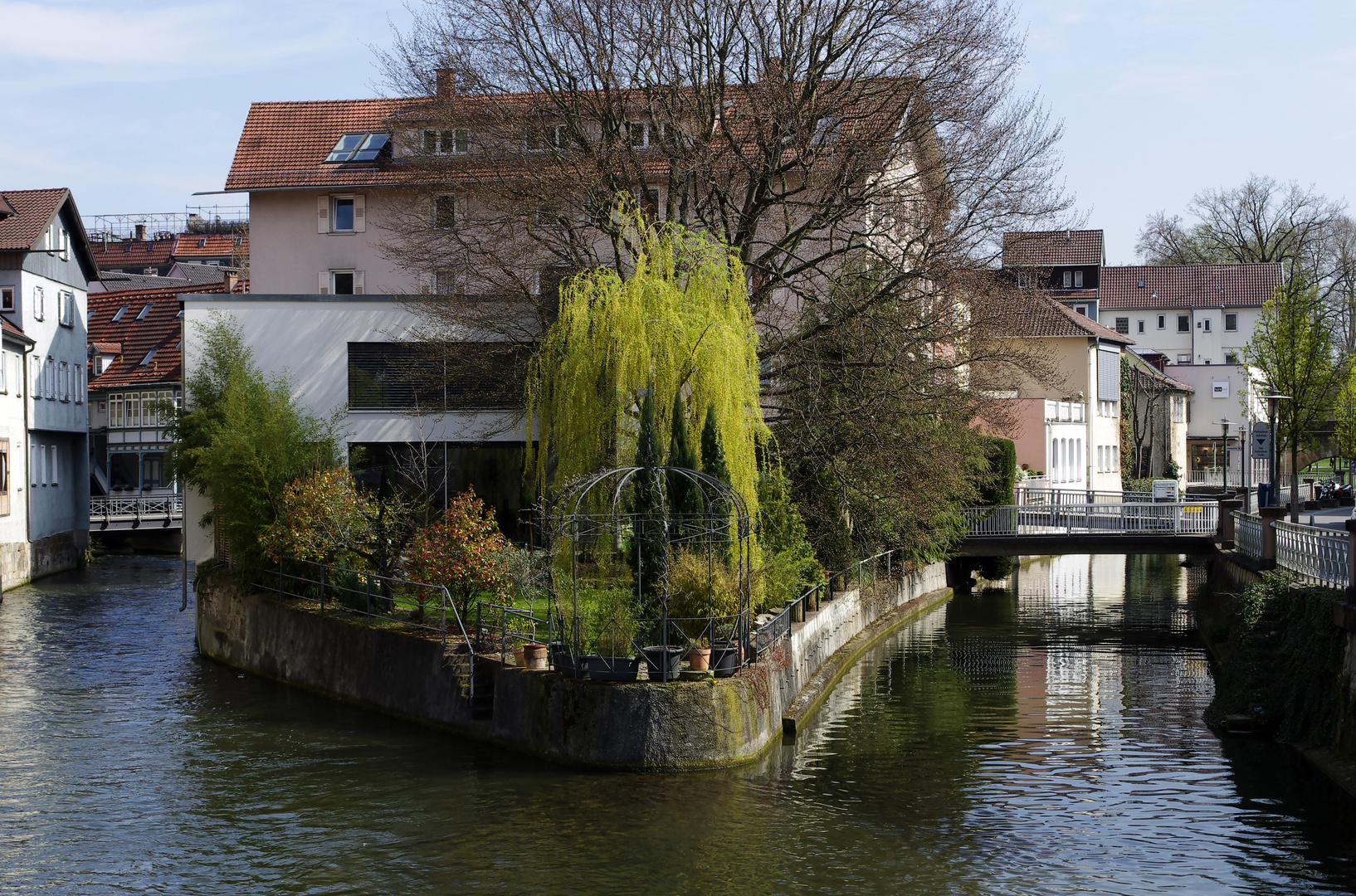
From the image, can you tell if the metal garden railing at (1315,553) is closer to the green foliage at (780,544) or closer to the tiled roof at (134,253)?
the green foliage at (780,544)

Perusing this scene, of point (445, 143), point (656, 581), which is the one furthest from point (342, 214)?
point (656, 581)

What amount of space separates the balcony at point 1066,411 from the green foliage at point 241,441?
97.1 ft

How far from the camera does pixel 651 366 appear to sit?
68.9ft

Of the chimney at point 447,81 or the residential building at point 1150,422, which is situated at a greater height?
the chimney at point 447,81

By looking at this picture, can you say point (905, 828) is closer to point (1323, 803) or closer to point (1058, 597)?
point (1323, 803)

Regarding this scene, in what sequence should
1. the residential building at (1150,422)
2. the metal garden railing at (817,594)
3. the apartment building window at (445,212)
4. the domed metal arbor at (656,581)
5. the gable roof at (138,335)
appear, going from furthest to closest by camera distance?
the residential building at (1150,422) < the gable roof at (138,335) < the apartment building window at (445,212) < the metal garden railing at (817,594) < the domed metal arbor at (656,581)

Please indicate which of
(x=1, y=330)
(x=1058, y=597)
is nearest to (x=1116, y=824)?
(x=1058, y=597)

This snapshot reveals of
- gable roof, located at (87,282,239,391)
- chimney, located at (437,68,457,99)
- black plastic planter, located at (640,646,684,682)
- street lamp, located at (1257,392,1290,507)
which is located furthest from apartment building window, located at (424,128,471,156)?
gable roof, located at (87,282,239,391)

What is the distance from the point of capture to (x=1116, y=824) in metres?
15.1

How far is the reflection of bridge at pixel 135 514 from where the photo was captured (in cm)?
5312

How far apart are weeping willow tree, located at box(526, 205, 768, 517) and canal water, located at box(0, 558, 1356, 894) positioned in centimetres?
459

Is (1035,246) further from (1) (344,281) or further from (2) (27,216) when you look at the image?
(2) (27,216)

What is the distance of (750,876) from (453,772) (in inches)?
218

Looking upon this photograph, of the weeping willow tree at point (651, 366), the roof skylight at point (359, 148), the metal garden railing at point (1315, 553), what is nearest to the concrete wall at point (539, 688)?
the weeping willow tree at point (651, 366)
